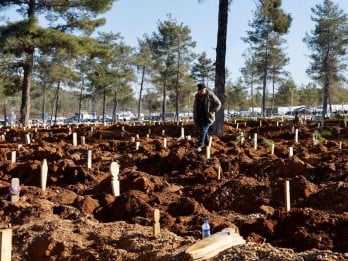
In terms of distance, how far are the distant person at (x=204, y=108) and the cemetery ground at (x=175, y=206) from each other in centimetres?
67

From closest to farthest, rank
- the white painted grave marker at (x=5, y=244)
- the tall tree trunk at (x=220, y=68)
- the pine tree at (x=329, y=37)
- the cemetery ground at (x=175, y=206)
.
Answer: the white painted grave marker at (x=5, y=244) < the cemetery ground at (x=175, y=206) < the tall tree trunk at (x=220, y=68) < the pine tree at (x=329, y=37)

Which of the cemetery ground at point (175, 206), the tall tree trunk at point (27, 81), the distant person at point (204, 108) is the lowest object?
the cemetery ground at point (175, 206)

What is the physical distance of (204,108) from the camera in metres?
11.2

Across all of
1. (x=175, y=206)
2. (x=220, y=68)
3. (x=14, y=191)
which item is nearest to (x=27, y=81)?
(x=220, y=68)

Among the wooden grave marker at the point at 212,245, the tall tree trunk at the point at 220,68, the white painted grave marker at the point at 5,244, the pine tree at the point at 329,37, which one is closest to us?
the wooden grave marker at the point at 212,245

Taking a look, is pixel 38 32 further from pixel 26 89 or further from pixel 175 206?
pixel 175 206

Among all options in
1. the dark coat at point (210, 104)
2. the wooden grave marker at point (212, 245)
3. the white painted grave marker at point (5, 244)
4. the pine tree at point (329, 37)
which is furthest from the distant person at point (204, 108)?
the pine tree at point (329, 37)

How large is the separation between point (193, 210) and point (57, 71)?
123ft

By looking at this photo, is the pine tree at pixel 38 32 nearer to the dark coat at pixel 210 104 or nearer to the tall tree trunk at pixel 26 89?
the tall tree trunk at pixel 26 89

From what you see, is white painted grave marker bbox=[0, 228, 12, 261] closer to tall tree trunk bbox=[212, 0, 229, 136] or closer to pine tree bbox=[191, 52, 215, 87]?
tall tree trunk bbox=[212, 0, 229, 136]

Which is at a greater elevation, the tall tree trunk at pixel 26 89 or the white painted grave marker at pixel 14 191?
the tall tree trunk at pixel 26 89

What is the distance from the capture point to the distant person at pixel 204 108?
11058mm

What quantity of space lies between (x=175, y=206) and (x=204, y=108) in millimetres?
5511

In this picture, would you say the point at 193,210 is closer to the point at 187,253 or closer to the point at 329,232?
the point at 329,232
